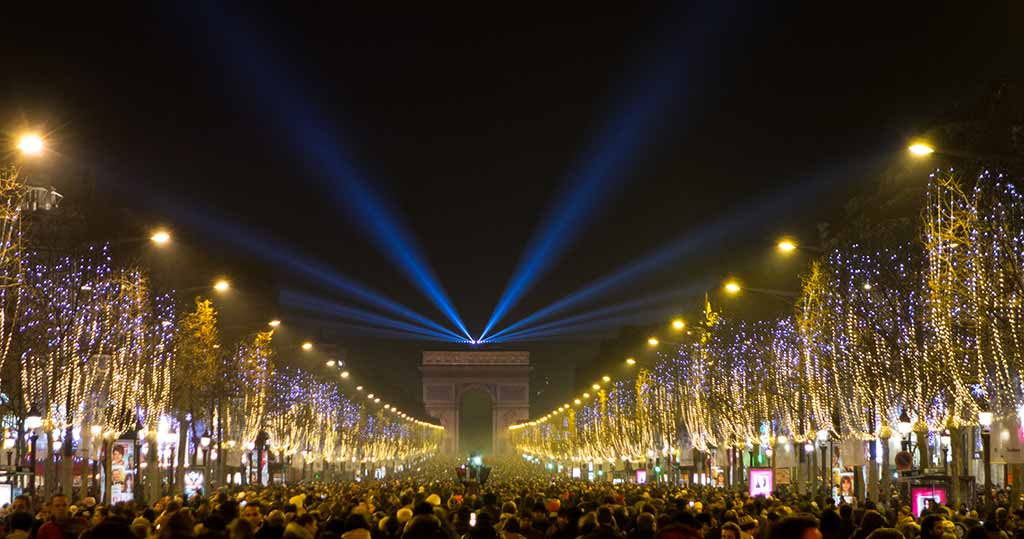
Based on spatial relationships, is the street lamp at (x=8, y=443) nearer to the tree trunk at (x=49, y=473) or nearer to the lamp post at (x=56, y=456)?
the lamp post at (x=56, y=456)

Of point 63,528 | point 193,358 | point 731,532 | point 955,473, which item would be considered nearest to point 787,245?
point 955,473

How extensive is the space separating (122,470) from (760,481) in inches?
1043

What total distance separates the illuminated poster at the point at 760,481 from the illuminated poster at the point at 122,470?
23396mm

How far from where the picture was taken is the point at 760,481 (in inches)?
2090

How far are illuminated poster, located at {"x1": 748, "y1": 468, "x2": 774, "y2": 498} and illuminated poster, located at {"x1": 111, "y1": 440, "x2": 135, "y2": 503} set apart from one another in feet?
76.8

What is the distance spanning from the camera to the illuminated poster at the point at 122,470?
61.6 meters

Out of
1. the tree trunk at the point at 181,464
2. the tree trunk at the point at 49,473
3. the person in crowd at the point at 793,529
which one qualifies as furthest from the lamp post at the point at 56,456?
the person in crowd at the point at 793,529

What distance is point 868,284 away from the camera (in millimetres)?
49906

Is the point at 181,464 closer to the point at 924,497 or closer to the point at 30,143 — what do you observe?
the point at 924,497

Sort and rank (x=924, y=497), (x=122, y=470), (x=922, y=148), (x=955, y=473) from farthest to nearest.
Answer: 1. (x=122, y=470)
2. (x=955, y=473)
3. (x=924, y=497)
4. (x=922, y=148)

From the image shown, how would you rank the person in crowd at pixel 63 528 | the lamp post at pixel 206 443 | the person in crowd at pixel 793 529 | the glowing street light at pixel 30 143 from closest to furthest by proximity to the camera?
the person in crowd at pixel 793 529
the person in crowd at pixel 63 528
the glowing street light at pixel 30 143
the lamp post at pixel 206 443

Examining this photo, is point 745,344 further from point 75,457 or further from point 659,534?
point 659,534

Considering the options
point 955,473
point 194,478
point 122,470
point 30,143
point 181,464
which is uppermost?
point 30,143

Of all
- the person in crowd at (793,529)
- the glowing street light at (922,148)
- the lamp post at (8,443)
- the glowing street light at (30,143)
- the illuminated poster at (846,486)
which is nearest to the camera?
the person in crowd at (793,529)
